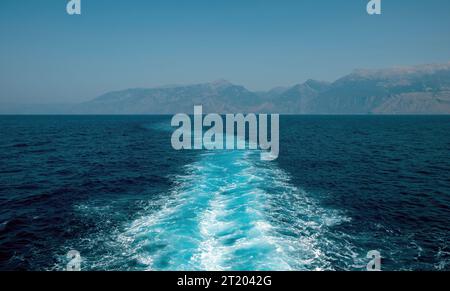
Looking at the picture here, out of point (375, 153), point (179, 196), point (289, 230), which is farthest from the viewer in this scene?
point (375, 153)

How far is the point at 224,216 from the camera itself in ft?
57.7

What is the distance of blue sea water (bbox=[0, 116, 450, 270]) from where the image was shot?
1292 centimetres

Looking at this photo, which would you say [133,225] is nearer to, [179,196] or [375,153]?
[179,196]

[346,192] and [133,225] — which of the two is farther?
[346,192]

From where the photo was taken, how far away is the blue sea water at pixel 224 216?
42.4 ft

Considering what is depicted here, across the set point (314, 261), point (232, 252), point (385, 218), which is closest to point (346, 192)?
point (385, 218)

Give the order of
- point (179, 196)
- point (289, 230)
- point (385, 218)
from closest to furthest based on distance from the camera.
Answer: point (289, 230) < point (385, 218) < point (179, 196)

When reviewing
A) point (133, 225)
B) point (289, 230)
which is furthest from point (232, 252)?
point (133, 225)

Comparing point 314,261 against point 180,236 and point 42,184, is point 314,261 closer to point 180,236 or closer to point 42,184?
point 180,236
